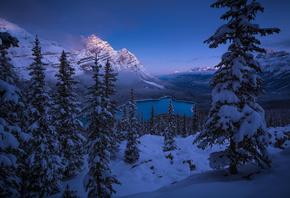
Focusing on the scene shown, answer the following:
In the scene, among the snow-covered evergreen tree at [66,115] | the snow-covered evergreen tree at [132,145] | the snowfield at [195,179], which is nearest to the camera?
the snowfield at [195,179]

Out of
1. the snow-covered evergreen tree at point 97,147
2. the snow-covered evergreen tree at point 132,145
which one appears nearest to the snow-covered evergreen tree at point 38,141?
the snow-covered evergreen tree at point 97,147

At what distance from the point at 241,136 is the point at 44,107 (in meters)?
14.2

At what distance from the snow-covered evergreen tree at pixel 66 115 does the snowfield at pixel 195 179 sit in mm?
2938

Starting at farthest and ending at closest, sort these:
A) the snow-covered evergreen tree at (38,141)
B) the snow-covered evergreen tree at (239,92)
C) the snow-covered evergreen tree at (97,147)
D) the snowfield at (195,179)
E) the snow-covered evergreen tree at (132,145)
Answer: the snow-covered evergreen tree at (132,145) < the snow-covered evergreen tree at (38,141) < the snow-covered evergreen tree at (97,147) < the snow-covered evergreen tree at (239,92) < the snowfield at (195,179)

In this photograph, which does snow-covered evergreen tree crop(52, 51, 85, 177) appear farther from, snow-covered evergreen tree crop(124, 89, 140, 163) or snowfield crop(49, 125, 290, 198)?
snow-covered evergreen tree crop(124, 89, 140, 163)

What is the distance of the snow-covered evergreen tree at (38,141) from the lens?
35.6ft

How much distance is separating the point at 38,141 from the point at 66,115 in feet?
11.9

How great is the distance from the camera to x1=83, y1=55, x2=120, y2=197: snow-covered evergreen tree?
8906mm

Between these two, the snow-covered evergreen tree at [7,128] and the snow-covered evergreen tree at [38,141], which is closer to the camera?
the snow-covered evergreen tree at [7,128]

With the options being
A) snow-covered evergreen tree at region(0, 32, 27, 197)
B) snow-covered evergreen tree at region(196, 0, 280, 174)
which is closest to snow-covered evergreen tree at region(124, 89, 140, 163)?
snow-covered evergreen tree at region(0, 32, 27, 197)

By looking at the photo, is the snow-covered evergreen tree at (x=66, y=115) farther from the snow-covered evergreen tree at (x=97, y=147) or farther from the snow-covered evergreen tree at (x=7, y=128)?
the snow-covered evergreen tree at (x=97, y=147)

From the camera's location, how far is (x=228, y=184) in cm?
505

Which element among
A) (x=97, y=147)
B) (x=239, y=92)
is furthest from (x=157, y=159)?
(x=239, y=92)

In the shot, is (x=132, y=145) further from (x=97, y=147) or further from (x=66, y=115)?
(x=97, y=147)
